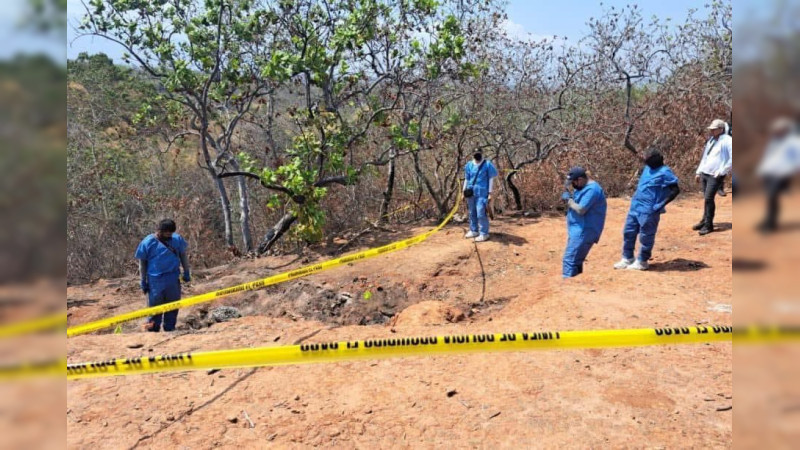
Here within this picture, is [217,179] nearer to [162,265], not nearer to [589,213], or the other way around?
[162,265]

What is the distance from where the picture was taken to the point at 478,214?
8586 mm

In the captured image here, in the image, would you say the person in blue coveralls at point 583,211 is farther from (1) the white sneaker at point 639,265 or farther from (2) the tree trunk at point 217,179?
(2) the tree trunk at point 217,179

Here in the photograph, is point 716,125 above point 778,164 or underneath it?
above

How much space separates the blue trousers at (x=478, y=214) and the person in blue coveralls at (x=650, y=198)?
270 cm

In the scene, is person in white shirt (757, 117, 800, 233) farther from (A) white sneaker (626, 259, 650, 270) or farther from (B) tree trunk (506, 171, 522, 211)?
(B) tree trunk (506, 171, 522, 211)

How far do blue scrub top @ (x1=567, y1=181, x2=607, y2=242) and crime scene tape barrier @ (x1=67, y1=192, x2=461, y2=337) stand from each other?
3703mm

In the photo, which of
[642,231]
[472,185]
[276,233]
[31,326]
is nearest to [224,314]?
[276,233]

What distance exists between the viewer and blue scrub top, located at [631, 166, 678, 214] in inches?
224

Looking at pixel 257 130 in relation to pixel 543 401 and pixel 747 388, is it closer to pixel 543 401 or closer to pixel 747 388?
pixel 543 401

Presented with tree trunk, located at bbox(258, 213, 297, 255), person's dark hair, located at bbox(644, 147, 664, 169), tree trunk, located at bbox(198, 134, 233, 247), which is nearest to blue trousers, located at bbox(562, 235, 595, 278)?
person's dark hair, located at bbox(644, 147, 664, 169)

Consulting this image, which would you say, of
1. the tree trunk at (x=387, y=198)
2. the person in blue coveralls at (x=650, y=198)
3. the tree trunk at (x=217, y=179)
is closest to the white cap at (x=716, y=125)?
the person in blue coveralls at (x=650, y=198)

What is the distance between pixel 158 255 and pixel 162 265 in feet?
0.42

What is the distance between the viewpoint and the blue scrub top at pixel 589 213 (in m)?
5.44

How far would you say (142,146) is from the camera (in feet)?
45.3
